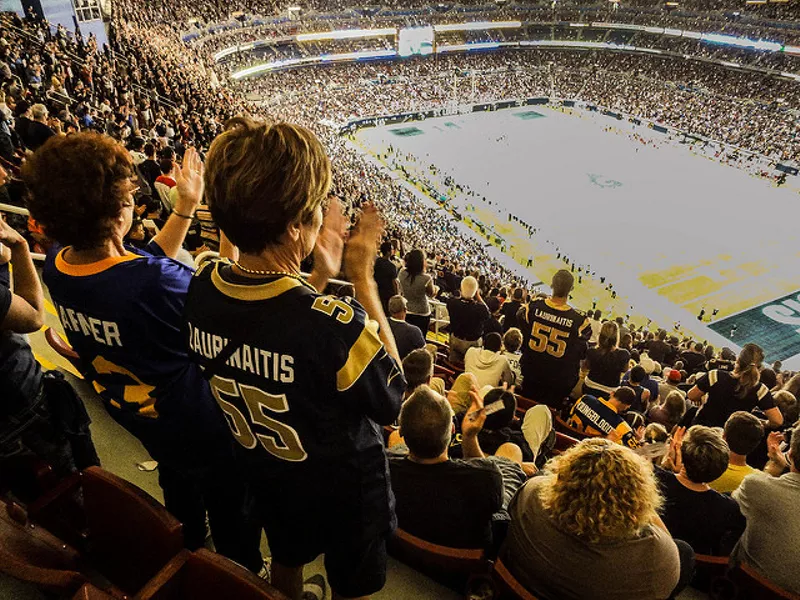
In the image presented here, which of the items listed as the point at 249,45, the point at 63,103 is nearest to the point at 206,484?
the point at 63,103

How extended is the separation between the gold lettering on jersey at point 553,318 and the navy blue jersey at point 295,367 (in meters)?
3.85

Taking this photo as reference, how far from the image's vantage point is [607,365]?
243 inches

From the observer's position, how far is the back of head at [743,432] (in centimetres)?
383

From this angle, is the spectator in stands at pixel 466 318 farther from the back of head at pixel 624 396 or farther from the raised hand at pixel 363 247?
the raised hand at pixel 363 247

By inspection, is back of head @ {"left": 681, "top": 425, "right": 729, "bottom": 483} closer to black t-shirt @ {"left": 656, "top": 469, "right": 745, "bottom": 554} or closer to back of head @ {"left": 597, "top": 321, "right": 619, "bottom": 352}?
black t-shirt @ {"left": 656, "top": 469, "right": 745, "bottom": 554}

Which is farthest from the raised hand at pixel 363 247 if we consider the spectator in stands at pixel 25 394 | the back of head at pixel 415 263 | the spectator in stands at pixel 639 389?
the spectator in stands at pixel 639 389

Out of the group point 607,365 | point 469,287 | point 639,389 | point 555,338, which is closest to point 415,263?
point 469,287

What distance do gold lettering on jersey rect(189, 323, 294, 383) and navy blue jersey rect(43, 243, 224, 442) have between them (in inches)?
15.8

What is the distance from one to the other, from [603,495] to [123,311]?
1.99m

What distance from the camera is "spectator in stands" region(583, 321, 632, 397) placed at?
607 centimetres

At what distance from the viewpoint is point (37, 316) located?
2.46 m

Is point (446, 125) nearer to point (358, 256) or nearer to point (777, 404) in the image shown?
point (777, 404)

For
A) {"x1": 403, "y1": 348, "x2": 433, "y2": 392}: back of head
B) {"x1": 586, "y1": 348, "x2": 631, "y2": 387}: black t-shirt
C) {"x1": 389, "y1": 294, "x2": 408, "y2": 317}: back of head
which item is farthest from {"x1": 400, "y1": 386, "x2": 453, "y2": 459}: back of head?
{"x1": 586, "y1": 348, "x2": 631, "y2": 387}: black t-shirt

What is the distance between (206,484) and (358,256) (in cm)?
129
